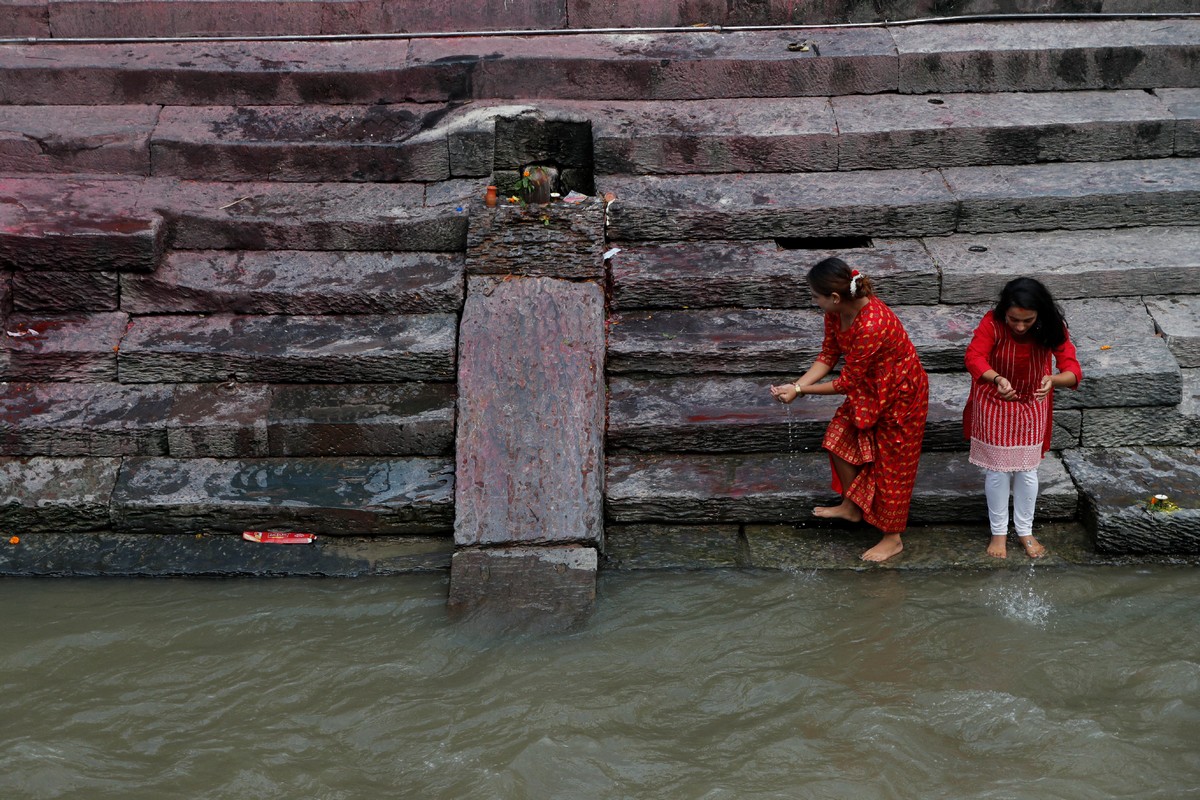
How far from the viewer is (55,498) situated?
213 inches

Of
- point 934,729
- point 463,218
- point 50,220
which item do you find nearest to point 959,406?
point 934,729

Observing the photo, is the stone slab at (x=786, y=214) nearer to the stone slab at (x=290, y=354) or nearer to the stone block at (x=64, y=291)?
the stone slab at (x=290, y=354)

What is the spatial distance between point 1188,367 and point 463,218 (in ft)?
12.5

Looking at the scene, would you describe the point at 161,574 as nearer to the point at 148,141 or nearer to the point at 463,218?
the point at 463,218

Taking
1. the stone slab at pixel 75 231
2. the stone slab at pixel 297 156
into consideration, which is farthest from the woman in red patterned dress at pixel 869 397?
the stone slab at pixel 75 231

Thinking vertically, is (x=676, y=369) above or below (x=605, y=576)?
above

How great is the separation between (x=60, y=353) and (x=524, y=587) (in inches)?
108

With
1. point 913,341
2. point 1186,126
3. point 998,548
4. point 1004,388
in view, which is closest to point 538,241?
point 913,341

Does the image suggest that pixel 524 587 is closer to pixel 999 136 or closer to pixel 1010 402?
pixel 1010 402

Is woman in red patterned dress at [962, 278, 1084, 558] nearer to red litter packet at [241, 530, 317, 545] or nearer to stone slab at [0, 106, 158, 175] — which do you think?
red litter packet at [241, 530, 317, 545]

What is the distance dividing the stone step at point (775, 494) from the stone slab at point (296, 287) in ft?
4.91

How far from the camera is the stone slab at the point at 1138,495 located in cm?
512

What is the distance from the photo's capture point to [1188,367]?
5867 millimetres

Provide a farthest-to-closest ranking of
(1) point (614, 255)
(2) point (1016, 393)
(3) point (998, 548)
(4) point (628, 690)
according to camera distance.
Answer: (1) point (614, 255) → (3) point (998, 548) → (2) point (1016, 393) → (4) point (628, 690)
